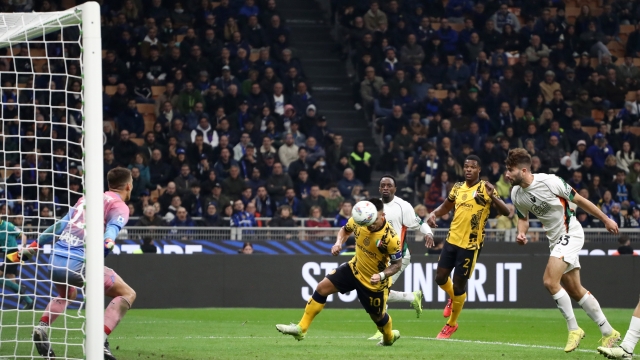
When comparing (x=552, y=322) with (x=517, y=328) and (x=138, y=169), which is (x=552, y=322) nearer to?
(x=517, y=328)

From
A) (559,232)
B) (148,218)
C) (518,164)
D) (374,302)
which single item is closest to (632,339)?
(559,232)

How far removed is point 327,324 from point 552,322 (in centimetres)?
393

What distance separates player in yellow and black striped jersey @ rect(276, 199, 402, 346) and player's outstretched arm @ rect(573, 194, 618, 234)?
204cm

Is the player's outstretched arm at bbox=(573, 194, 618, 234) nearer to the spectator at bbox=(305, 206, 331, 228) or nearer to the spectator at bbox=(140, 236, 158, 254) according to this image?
the spectator at bbox=(305, 206, 331, 228)

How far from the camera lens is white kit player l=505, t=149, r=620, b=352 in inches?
415

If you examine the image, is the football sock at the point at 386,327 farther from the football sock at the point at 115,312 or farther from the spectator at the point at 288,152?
the spectator at the point at 288,152

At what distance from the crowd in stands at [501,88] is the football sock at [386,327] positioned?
10661mm

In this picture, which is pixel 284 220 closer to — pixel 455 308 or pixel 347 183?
pixel 347 183

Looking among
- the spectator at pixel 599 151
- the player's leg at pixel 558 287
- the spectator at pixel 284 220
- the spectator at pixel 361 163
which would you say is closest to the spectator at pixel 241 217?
the spectator at pixel 284 220

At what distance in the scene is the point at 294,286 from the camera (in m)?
19.1

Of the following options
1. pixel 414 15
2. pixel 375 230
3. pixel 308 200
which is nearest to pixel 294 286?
pixel 308 200

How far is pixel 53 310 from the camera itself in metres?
9.12

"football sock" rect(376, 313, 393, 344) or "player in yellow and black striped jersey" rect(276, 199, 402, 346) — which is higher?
"player in yellow and black striped jersey" rect(276, 199, 402, 346)

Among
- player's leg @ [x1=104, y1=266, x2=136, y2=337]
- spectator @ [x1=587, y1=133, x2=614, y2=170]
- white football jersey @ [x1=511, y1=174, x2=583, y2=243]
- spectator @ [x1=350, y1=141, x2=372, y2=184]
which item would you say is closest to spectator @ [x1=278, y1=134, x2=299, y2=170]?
spectator @ [x1=350, y1=141, x2=372, y2=184]
